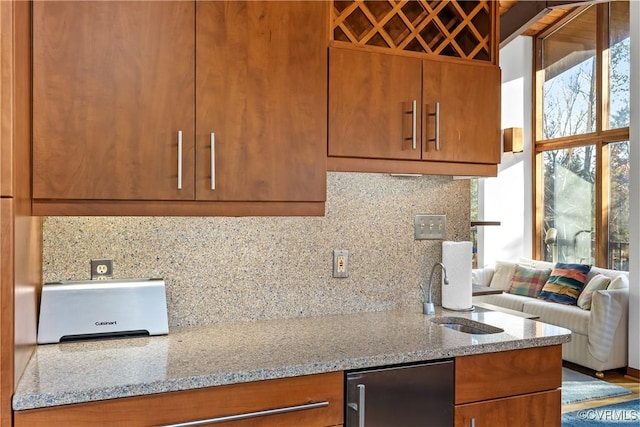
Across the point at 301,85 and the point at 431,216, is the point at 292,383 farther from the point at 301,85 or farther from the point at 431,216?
the point at 431,216

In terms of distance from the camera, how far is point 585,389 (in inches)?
162

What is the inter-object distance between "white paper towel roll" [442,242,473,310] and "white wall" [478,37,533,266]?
14.8 ft

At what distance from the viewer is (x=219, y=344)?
1.76m

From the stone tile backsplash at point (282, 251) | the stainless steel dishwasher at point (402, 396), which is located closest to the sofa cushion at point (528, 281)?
the stone tile backsplash at point (282, 251)

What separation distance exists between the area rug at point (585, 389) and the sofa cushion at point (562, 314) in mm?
400

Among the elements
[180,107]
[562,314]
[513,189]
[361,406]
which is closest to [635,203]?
[562,314]

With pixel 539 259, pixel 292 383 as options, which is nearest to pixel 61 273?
pixel 292 383

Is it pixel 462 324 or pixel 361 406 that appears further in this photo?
pixel 462 324

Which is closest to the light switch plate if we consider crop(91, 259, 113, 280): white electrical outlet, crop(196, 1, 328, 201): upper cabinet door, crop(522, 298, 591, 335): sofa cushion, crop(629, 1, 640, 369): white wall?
crop(196, 1, 328, 201): upper cabinet door

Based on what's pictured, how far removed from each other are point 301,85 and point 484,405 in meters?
1.29

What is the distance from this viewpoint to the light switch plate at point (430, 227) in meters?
2.40

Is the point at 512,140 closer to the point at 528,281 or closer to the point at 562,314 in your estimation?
the point at 528,281

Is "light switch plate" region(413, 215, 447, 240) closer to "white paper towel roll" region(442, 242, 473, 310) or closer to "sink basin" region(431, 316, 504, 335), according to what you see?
"white paper towel roll" region(442, 242, 473, 310)

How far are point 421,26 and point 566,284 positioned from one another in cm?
396
